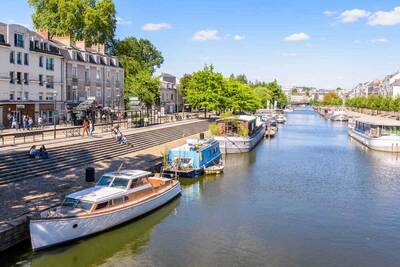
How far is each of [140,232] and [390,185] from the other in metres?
22.9

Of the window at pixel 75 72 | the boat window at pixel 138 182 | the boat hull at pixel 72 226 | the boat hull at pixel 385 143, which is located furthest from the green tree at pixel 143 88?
the boat hull at pixel 72 226

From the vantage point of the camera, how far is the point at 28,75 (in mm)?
53406

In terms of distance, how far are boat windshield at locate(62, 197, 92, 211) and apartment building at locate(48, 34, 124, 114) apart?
123 feet

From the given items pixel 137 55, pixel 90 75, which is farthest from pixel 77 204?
pixel 137 55

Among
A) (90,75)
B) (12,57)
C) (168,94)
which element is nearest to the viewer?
(12,57)

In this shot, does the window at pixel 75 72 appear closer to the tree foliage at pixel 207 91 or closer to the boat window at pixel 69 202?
the tree foliage at pixel 207 91

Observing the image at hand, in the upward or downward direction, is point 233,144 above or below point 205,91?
below

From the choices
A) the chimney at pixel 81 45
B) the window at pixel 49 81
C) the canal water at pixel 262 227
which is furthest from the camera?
the chimney at pixel 81 45

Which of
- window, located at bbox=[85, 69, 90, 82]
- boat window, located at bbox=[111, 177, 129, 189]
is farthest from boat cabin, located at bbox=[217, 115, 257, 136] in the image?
boat window, located at bbox=[111, 177, 129, 189]

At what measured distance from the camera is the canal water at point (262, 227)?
20.2 meters

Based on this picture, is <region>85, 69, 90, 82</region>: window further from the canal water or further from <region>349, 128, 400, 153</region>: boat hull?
<region>349, 128, 400, 153</region>: boat hull

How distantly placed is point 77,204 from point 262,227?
1017 centimetres

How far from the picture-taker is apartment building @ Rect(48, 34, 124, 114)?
62094 millimetres

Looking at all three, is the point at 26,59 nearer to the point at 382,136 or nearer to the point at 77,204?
the point at 77,204
